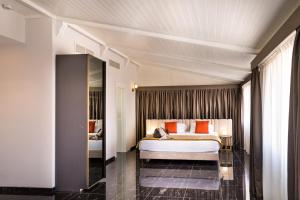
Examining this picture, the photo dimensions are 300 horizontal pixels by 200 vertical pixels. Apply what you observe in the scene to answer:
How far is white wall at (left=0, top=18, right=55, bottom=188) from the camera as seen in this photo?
16.3 feet

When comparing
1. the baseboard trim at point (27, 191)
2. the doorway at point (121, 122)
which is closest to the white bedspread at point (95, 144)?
the baseboard trim at point (27, 191)

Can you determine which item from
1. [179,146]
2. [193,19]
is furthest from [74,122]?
[179,146]

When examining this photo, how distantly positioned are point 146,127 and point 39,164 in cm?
572

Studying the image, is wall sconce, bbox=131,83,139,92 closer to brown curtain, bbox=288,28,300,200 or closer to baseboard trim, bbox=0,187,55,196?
baseboard trim, bbox=0,187,55,196

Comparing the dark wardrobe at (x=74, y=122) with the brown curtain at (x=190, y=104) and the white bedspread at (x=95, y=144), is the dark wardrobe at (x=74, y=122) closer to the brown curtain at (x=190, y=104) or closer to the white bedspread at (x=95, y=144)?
the white bedspread at (x=95, y=144)

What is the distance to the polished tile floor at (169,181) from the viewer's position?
4703 mm

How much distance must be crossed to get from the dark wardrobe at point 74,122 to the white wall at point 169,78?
5.62m

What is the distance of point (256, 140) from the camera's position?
4.58 meters

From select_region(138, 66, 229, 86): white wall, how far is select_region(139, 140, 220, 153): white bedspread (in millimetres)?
3493

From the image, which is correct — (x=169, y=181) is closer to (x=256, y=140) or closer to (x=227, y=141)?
(x=256, y=140)

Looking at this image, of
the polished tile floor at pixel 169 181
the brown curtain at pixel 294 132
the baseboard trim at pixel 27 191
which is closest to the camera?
the brown curtain at pixel 294 132

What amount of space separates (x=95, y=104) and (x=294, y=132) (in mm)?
3531

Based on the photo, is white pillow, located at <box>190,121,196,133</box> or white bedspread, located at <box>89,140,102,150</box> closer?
white bedspread, located at <box>89,140,102,150</box>

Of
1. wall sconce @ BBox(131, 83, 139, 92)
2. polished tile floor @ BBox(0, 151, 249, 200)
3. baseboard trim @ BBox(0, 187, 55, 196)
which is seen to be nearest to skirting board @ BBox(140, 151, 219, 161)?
polished tile floor @ BBox(0, 151, 249, 200)
